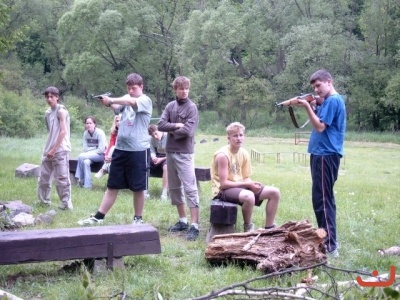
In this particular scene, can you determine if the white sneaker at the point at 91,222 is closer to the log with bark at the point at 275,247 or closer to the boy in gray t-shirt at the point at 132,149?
the boy in gray t-shirt at the point at 132,149

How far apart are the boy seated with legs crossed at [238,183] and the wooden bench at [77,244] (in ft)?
4.51

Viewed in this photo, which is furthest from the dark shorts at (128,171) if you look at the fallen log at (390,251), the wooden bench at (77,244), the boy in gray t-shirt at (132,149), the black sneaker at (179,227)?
the fallen log at (390,251)

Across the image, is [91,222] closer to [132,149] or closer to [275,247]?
[132,149]

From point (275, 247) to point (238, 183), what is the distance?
130cm

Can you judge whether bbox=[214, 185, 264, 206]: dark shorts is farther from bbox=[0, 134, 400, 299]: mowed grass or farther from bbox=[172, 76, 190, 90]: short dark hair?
bbox=[172, 76, 190, 90]: short dark hair

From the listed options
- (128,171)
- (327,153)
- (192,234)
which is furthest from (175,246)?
(327,153)

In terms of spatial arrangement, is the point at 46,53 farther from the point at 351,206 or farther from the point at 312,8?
the point at 351,206

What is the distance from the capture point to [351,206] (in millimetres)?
8898

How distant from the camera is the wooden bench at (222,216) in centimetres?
609

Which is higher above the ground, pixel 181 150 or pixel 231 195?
pixel 181 150

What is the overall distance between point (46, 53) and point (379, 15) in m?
29.8

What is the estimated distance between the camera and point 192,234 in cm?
642

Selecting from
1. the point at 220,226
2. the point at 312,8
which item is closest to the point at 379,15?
the point at 312,8

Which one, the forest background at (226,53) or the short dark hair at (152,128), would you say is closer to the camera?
the short dark hair at (152,128)
